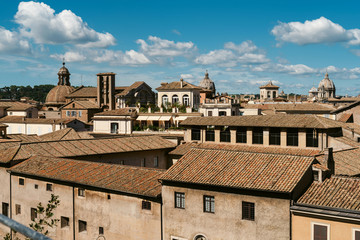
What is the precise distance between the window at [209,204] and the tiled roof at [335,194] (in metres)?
3.92

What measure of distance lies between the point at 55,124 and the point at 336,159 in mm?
49712

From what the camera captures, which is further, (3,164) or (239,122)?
(239,122)

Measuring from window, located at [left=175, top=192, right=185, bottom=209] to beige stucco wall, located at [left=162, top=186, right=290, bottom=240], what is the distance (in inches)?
7.7

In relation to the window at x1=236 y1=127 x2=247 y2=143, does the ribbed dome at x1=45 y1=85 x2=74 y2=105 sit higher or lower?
higher

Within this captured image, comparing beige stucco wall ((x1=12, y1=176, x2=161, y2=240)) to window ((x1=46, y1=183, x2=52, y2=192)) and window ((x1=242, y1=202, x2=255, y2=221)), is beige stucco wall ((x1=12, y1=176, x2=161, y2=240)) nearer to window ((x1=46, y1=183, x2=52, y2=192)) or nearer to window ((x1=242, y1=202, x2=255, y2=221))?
window ((x1=46, y1=183, x2=52, y2=192))

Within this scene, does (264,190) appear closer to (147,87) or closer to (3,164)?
(3,164)

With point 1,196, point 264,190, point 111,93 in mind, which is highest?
point 111,93

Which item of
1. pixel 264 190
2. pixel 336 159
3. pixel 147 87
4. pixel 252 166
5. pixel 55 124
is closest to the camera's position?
pixel 264 190

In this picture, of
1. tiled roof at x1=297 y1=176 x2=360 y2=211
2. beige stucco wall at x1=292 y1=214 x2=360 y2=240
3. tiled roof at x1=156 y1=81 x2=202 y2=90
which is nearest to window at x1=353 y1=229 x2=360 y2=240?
beige stucco wall at x1=292 y1=214 x2=360 y2=240

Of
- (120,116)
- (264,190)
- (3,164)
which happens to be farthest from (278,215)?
(120,116)

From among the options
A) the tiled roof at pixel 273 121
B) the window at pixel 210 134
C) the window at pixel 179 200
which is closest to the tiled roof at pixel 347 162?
the tiled roof at pixel 273 121

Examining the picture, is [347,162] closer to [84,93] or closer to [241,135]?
[241,135]

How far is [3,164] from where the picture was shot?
94.1 feet

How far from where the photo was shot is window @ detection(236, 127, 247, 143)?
38.9 meters
